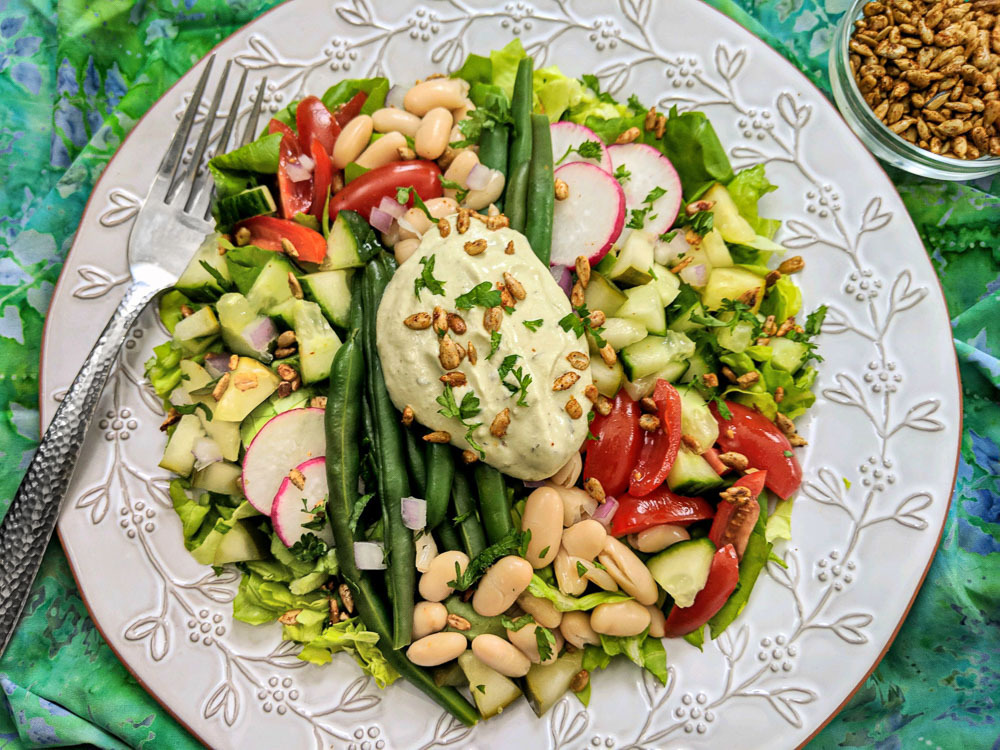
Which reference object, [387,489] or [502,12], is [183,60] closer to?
[502,12]

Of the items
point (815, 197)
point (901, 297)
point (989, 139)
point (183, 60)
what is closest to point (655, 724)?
point (901, 297)

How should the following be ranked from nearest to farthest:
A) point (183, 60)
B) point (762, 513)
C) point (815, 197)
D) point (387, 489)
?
point (387, 489), point (762, 513), point (815, 197), point (183, 60)

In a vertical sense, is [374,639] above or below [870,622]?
below

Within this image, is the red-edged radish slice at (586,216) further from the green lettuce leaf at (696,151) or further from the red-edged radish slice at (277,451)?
the red-edged radish slice at (277,451)

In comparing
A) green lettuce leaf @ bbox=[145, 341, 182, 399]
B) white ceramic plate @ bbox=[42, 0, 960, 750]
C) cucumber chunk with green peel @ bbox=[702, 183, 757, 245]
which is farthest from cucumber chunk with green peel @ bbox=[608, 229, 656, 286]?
green lettuce leaf @ bbox=[145, 341, 182, 399]

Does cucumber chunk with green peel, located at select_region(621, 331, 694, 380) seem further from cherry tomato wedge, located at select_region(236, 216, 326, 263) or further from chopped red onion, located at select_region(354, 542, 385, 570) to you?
cherry tomato wedge, located at select_region(236, 216, 326, 263)

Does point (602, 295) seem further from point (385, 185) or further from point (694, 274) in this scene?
point (385, 185)
